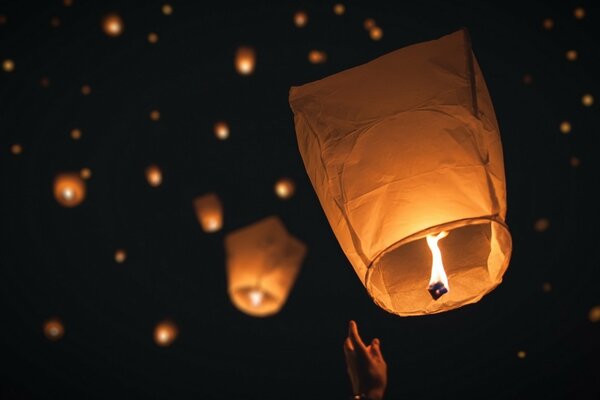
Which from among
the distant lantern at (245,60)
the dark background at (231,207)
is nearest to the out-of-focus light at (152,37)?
the dark background at (231,207)

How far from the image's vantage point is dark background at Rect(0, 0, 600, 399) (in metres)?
1.94

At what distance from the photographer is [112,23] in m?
1.95

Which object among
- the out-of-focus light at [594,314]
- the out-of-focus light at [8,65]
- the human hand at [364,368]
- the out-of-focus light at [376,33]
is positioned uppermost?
the out-of-focus light at [8,65]

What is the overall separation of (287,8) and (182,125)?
59 centimetres

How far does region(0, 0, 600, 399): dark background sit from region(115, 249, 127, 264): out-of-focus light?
3 cm

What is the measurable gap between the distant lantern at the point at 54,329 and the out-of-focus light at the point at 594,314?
6.42 feet

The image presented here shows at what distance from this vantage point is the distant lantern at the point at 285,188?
2039 mm

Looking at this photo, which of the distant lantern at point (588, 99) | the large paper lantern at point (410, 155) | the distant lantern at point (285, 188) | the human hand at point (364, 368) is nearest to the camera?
the large paper lantern at point (410, 155)

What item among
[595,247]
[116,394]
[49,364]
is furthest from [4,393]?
[595,247]

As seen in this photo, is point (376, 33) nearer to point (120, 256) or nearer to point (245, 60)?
point (245, 60)

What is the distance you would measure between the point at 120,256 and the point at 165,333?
1.12 ft

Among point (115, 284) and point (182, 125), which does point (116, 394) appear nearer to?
point (115, 284)

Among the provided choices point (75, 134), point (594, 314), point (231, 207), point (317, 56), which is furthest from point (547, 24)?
point (75, 134)

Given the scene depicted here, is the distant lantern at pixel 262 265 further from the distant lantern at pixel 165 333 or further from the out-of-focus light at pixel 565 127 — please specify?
the out-of-focus light at pixel 565 127
